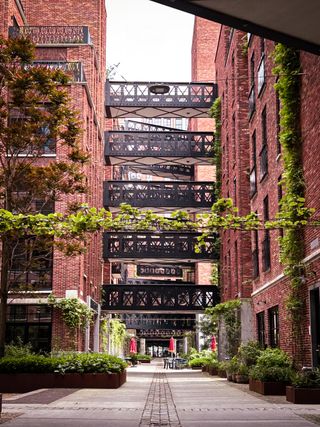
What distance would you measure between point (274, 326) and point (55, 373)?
7414 mm

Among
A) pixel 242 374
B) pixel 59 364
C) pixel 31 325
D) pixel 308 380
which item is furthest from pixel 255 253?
pixel 308 380

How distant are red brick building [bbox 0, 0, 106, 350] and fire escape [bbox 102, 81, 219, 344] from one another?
177cm

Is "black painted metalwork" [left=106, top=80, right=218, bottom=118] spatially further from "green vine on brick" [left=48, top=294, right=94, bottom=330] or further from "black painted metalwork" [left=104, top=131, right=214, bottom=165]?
"green vine on brick" [left=48, top=294, right=94, bottom=330]

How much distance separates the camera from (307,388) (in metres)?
14.3

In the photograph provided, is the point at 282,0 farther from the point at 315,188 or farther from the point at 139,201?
the point at 139,201

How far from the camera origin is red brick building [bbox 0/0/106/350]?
28.7m

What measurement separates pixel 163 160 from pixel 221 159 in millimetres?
6950

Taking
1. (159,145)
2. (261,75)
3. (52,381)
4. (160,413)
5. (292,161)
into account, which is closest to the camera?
(160,413)

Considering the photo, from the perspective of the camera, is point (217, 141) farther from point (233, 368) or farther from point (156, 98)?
point (233, 368)

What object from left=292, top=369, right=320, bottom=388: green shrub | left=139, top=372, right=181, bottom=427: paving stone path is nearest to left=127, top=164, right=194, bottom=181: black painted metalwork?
left=139, top=372, right=181, bottom=427: paving stone path

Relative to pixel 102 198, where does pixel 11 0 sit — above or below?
above

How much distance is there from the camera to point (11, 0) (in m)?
32.1

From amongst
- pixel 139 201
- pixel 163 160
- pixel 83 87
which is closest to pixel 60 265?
pixel 83 87

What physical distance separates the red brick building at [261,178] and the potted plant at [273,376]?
511 mm
